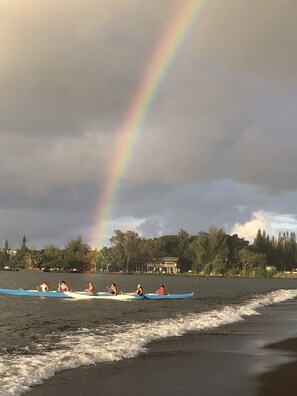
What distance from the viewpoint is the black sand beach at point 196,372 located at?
13.9 metres

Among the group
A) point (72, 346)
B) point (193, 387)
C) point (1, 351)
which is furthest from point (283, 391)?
point (1, 351)

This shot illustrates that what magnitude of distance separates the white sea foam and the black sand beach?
621 mm

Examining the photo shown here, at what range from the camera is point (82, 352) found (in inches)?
815

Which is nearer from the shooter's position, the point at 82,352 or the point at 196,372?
the point at 196,372

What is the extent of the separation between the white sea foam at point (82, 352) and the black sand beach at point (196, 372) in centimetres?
62

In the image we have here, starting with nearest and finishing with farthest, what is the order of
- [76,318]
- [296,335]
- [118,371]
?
[118,371] → [296,335] → [76,318]

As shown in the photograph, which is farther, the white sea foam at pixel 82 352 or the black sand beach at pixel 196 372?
the white sea foam at pixel 82 352

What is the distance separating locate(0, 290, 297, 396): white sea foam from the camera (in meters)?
15.5

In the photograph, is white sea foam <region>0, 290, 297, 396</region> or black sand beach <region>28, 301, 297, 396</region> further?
white sea foam <region>0, 290, 297, 396</region>

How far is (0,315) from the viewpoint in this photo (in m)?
44.3

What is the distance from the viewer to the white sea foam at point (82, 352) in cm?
1553

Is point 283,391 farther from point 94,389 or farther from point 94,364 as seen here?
point 94,364

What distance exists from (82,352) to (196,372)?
606cm

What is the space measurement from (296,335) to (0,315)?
27.4 metres
